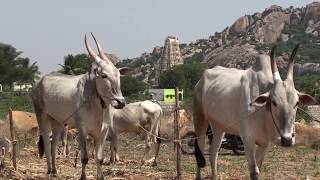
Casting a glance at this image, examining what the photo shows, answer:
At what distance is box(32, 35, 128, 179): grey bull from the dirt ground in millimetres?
840

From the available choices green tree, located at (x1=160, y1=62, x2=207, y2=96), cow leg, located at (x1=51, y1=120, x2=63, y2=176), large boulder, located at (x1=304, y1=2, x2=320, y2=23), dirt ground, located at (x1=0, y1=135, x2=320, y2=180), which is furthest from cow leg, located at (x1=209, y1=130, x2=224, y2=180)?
large boulder, located at (x1=304, y1=2, x2=320, y2=23)

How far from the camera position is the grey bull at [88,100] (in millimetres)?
8055

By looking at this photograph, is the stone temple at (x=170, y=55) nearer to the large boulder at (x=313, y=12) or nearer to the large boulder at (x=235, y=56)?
the large boulder at (x=235, y=56)

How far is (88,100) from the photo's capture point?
27.4ft

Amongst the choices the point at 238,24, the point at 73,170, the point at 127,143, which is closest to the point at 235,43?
the point at 238,24

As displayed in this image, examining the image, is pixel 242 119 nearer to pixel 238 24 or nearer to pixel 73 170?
pixel 73 170

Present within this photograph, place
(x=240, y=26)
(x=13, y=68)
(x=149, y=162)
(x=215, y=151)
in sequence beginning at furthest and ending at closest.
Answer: (x=240, y=26)
(x=13, y=68)
(x=149, y=162)
(x=215, y=151)

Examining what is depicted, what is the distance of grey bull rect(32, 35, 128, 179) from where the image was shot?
26.4 ft

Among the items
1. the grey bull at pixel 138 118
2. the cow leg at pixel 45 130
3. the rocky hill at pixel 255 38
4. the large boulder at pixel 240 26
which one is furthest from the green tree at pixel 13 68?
the large boulder at pixel 240 26

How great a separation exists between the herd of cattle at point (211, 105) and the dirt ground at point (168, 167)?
30.1 inches

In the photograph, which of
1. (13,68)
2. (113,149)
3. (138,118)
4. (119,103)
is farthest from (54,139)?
(13,68)

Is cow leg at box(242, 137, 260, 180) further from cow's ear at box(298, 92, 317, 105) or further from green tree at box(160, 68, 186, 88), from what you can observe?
green tree at box(160, 68, 186, 88)

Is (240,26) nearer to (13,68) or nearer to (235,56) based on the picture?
(235,56)

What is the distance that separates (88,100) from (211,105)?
5.90ft
